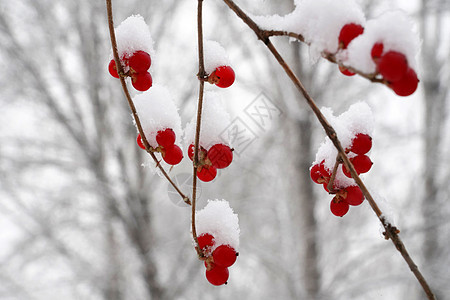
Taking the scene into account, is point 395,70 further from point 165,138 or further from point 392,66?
point 165,138

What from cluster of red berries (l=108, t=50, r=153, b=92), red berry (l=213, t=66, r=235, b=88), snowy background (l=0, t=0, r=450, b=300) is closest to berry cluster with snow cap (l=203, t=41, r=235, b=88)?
red berry (l=213, t=66, r=235, b=88)

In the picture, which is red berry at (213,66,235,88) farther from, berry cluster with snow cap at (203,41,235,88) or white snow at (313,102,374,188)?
white snow at (313,102,374,188)

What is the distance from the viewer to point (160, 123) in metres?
0.74

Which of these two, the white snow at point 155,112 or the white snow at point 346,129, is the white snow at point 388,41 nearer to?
the white snow at point 346,129

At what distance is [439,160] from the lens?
3.82m

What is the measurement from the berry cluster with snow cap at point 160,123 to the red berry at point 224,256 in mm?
181

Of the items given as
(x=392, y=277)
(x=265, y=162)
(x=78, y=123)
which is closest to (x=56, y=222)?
(x=78, y=123)

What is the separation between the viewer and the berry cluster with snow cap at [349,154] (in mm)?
694

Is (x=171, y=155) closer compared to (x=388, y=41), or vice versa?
(x=388, y=41)

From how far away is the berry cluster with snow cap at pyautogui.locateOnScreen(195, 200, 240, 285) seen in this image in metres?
0.67

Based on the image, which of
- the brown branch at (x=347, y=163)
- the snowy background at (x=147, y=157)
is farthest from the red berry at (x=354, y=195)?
the snowy background at (x=147, y=157)

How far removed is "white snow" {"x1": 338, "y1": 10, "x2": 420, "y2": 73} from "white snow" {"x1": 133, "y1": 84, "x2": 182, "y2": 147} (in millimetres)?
372

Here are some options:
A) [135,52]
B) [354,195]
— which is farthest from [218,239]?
[135,52]

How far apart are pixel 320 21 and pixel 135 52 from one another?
13.3 inches
